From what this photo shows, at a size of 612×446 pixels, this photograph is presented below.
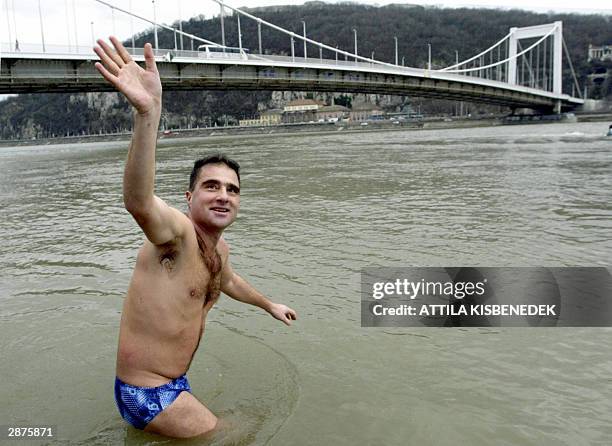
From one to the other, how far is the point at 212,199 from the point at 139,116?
1.90 feet

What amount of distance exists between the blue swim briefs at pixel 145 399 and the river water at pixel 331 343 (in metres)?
0.14

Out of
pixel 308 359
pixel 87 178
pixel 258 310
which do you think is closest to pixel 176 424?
pixel 308 359

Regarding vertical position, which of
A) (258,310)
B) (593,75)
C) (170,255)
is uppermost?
(593,75)

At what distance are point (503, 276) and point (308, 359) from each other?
88.8 inches

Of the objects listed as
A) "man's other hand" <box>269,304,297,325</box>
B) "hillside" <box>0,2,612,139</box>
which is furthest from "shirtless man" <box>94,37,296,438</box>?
"hillside" <box>0,2,612,139</box>

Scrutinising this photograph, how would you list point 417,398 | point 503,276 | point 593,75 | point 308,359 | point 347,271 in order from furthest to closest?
point 593,75, point 347,271, point 503,276, point 308,359, point 417,398

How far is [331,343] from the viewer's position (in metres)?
3.54

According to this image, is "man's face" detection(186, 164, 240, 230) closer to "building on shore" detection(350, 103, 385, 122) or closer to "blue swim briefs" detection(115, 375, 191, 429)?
"blue swim briefs" detection(115, 375, 191, 429)

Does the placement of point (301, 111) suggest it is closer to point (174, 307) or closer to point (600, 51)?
point (600, 51)

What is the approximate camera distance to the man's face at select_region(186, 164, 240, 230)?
88.7 inches

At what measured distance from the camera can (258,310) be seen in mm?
4301

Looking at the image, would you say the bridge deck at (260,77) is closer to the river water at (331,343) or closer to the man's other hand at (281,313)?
the river water at (331,343)

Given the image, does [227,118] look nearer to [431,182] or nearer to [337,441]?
[431,182]

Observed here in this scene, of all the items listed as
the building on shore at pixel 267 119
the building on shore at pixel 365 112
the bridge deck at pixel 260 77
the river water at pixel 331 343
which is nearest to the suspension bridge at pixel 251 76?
the bridge deck at pixel 260 77
